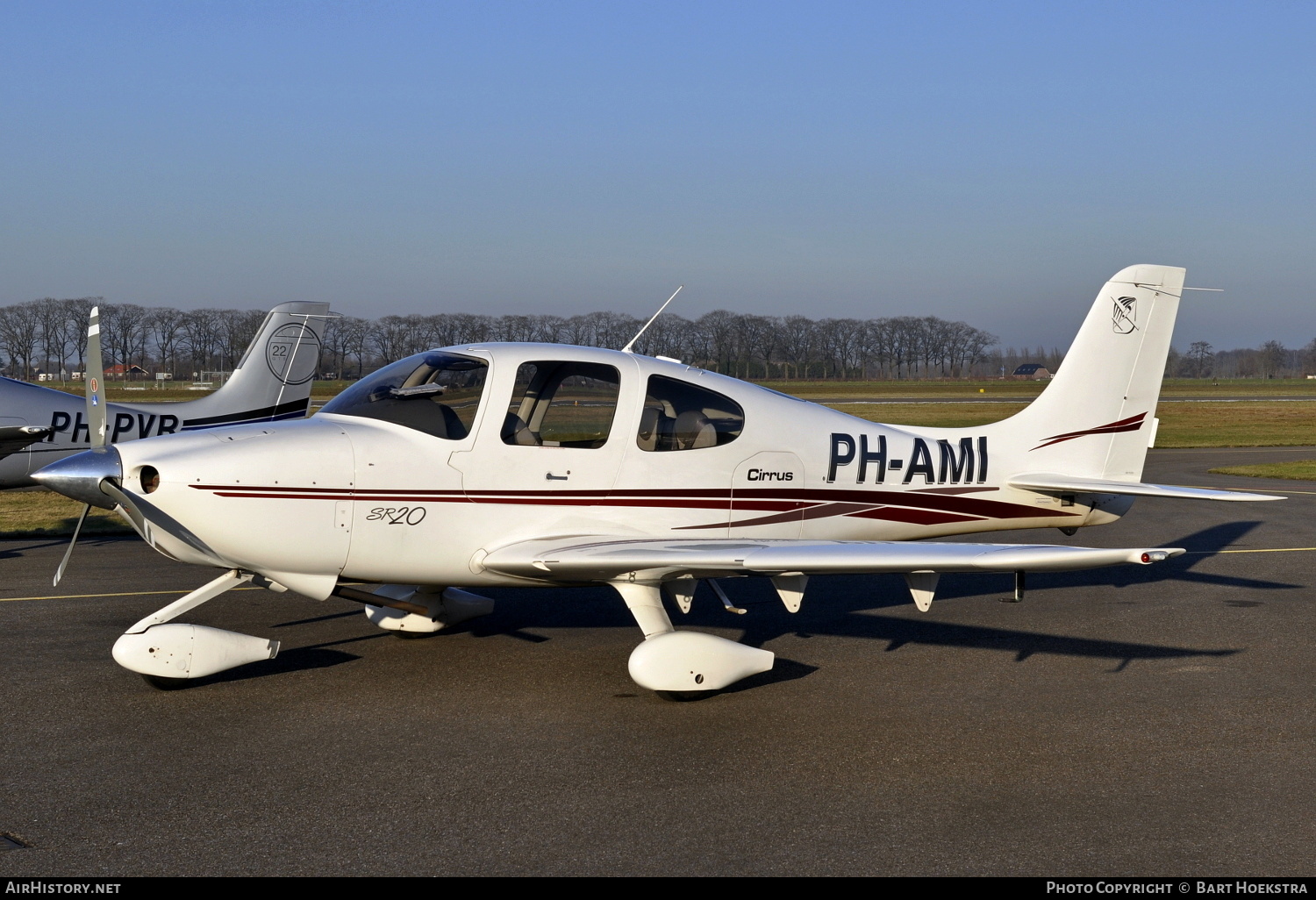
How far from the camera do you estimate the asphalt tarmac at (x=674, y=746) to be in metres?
4.39

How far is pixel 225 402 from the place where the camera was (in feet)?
49.3

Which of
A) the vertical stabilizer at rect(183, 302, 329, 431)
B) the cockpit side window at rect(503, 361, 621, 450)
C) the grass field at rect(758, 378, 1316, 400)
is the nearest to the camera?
the cockpit side window at rect(503, 361, 621, 450)

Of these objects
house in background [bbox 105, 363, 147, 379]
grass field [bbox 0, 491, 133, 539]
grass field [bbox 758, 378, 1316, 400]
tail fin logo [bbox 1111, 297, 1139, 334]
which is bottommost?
house in background [bbox 105, 363, 147, 379]

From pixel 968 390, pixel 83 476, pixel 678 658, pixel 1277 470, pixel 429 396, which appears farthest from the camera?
pixel 968 390

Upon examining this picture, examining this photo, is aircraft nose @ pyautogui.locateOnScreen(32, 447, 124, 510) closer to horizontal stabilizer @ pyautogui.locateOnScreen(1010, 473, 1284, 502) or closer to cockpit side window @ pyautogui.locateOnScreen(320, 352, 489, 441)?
cockpit side window @ pyautogui.locateOnScreen(320, 352, 489, 441)

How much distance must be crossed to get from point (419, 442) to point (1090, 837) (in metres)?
4.29

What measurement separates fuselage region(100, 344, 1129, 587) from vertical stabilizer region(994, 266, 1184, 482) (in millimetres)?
1877

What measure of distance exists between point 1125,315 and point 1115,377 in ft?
1.75

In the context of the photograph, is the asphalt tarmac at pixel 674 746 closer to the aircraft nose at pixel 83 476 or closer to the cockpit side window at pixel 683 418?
the aircraft nose at pixel 83 476

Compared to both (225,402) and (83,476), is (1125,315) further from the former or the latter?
(225,402)

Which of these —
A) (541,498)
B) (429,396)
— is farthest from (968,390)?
(429,396)

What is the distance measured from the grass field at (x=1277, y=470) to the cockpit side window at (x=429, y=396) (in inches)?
761

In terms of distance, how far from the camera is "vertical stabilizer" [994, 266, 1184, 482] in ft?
31.3

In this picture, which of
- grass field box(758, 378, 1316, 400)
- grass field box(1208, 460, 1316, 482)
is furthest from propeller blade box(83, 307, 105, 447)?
grass field box(758, 378, 1316, 400)
